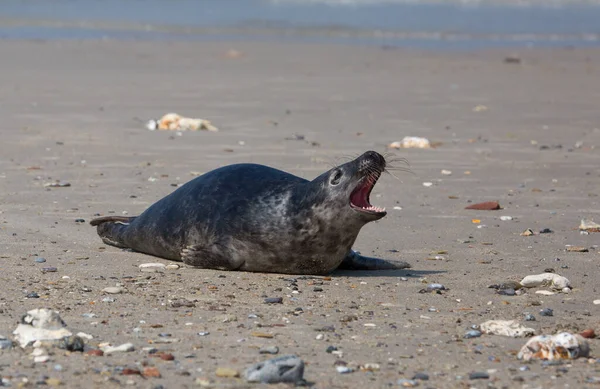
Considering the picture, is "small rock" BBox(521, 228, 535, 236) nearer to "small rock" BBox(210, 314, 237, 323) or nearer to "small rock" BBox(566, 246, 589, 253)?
"small rock" BBox(566, 246, 589, 253)

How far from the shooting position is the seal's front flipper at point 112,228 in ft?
23.3

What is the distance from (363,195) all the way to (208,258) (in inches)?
37.7

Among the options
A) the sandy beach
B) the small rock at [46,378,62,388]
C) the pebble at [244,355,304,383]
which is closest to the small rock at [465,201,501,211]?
the sandy beach

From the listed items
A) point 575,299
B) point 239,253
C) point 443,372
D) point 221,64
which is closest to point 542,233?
point 575,299

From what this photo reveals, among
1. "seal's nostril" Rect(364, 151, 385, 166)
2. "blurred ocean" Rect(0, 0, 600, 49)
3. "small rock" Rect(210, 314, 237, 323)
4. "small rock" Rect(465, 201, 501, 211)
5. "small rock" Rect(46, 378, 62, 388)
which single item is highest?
"blurred ocean" Rect(0, 0, 600, 49)

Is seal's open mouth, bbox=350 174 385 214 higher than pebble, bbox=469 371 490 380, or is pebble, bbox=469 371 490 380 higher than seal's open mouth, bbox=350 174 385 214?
seal's open mouth, bbox=350 174 385 214

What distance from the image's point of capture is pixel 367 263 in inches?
259

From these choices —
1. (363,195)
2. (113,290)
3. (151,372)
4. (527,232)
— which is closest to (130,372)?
(151,372)

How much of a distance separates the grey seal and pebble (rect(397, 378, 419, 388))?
1833 millimetres

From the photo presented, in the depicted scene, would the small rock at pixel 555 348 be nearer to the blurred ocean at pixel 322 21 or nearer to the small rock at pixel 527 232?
the small rock at pixel 527 232

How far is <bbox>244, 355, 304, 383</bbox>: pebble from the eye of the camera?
416 centimetres

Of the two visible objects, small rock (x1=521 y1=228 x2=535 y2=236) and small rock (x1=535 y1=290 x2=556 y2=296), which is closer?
small rock (x1=535 y1=290 x2=556 y2=296)

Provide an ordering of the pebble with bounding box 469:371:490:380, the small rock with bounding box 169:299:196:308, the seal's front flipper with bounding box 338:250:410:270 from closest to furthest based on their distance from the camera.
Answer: the pebble with bounding box 469:371:490:380
the small rock with bounding box 169:299:196:308
the seal's front flipper with bounding box 338:250:410:270

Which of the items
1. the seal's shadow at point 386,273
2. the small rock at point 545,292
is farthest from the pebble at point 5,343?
the small rock at point 545,292
